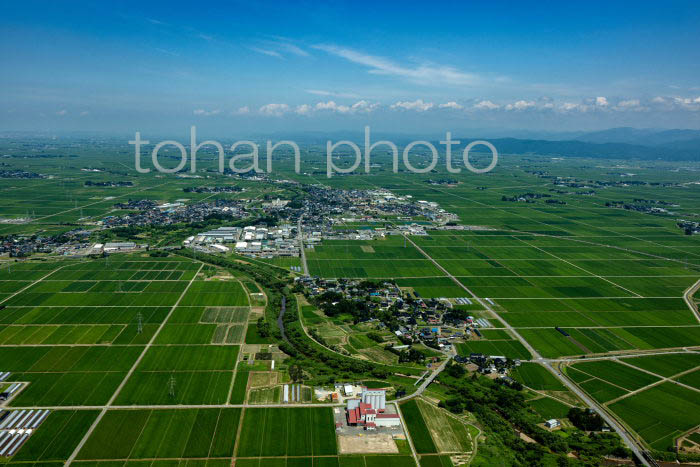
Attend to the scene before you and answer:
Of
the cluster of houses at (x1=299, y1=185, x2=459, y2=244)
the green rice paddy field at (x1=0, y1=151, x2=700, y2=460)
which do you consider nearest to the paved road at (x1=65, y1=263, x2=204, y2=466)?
the green rice paddy field at (x1=0, y1=151, x2=700, y2=460)

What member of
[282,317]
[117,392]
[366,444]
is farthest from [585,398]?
[117,392]

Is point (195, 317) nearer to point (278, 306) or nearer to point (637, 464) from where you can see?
point (278, 306)

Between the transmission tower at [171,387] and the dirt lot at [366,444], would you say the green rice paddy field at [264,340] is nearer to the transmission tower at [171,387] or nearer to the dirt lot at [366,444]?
the transmission tower at [171,387]

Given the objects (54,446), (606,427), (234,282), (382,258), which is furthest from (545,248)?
(54,446)

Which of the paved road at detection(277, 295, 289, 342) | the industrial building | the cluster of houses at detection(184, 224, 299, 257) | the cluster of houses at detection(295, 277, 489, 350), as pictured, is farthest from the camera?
the cluster of houses at detection(184, 224, 299, 257)

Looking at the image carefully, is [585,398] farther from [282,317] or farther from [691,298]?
[691,298]

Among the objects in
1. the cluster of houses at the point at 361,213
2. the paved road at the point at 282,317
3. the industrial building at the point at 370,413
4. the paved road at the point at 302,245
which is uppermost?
the cluster of houses at the point at 361,213

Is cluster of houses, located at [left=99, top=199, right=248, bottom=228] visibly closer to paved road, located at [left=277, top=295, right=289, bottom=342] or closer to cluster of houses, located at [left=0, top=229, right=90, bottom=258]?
cluster of houses, located at [left=0, top=229, right=90, bottom=258]

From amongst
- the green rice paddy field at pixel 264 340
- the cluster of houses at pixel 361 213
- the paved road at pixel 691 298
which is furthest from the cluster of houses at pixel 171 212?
the paved road at pixel 691 298
